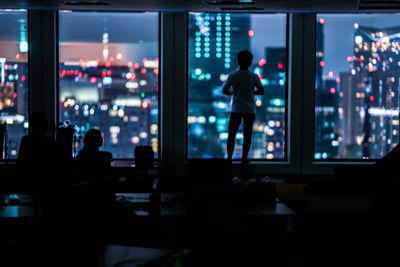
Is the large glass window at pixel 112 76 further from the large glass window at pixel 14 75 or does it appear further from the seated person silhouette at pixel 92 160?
the seated person silhouette at pixel 92 160

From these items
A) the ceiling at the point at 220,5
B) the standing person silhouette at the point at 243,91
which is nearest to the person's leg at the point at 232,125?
the standing person silhouette at the point at 243,91

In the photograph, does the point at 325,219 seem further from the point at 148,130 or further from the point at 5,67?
the point at 5,67

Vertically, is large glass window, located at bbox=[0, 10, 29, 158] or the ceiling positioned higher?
the ceiling

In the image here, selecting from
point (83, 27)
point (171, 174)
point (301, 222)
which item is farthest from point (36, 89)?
point (301, 222)

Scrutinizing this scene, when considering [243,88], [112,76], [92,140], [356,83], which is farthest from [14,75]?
[356,83]

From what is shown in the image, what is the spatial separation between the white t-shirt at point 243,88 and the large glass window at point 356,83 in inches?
73.1

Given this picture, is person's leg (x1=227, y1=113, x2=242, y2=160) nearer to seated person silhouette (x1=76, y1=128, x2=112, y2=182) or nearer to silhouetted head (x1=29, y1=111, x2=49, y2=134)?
seated person silhouette (x1=76, y1=128, x2=112, y2=182)

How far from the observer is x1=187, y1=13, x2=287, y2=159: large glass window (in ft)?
30.9

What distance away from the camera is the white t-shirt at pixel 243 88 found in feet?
26.2

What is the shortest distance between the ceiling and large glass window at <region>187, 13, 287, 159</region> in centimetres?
42

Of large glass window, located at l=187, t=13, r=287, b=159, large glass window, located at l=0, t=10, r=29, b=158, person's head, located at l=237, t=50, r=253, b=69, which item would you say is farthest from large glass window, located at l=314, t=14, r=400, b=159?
large glass window, located at l=0, t=10, r=29, b=158

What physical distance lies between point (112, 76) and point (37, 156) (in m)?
4.52

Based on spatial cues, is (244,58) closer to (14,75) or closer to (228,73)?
(228,73)

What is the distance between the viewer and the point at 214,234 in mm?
2471
